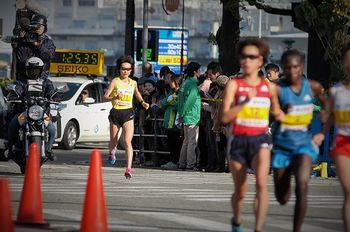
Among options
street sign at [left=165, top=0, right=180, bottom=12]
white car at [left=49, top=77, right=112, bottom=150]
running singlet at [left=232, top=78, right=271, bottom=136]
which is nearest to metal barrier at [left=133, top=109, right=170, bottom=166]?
white car at [left=49, top=77, right=112, bottom=150]

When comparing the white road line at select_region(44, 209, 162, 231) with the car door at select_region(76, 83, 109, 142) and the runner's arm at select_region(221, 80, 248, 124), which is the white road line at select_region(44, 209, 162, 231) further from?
the car door at select_region(76, 83, 109, 142)

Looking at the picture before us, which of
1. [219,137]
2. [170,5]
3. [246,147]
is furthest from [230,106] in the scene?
[170,5]

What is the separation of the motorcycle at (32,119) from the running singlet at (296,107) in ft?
27.1

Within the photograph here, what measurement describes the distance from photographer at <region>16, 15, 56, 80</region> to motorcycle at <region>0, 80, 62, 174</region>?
1067mm

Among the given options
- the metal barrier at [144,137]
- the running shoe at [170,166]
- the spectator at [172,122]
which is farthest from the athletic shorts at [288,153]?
the metal barrier at [144,137]

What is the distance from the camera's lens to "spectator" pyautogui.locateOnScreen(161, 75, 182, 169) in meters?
24.3

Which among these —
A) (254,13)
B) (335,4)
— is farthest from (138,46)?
(254,13)

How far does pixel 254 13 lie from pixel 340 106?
104 metres

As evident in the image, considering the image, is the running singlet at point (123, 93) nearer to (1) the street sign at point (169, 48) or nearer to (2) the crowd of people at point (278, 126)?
(2) the crowd of people at point (278, 126)

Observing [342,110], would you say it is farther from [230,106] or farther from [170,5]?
[170,5]

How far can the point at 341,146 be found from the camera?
1195cm

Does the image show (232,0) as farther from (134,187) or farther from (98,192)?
(98,192)

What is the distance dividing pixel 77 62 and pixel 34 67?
22.4 meters

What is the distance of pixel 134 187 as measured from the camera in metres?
18.5
